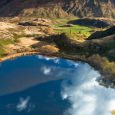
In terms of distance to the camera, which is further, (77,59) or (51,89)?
(77,59)

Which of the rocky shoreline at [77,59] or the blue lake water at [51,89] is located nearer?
the blue lake water at [51,89]

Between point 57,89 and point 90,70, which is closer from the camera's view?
point 57,89

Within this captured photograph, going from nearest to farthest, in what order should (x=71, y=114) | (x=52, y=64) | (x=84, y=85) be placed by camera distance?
(x=71, y=114) < (x=84, y=85) < (x=52, y=64)

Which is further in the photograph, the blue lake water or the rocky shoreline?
the rocky shoreline

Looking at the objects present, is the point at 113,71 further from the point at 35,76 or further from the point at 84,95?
the point at 35,76

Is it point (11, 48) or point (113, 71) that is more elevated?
point (113, 71)

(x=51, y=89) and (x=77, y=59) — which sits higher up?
(x=51, y=89)

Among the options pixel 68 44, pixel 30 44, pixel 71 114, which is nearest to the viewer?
pixel 71 114

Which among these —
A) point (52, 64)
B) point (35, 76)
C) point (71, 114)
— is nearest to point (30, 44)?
point (52, 64)
